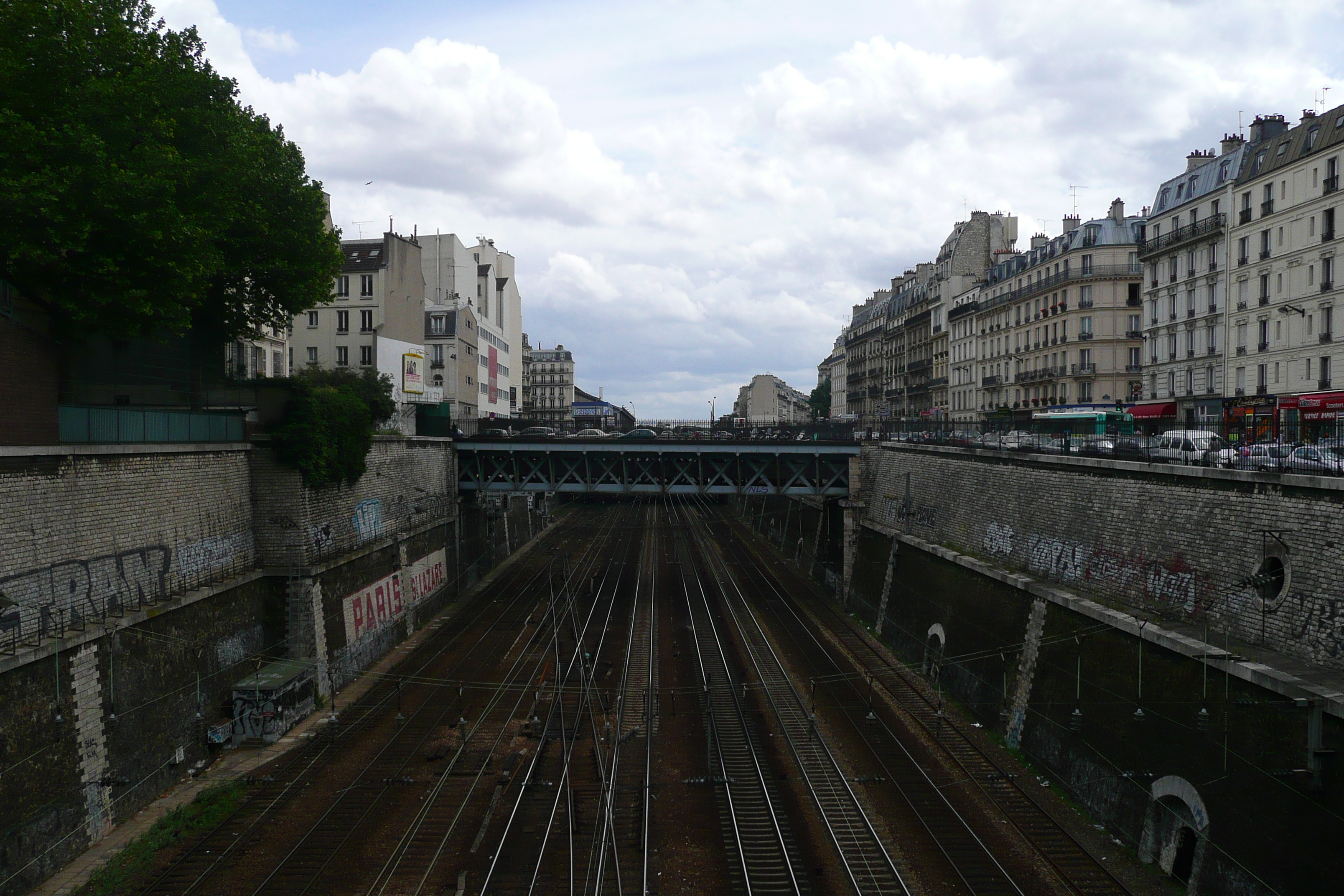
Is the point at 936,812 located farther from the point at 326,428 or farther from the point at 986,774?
the point at 326,428

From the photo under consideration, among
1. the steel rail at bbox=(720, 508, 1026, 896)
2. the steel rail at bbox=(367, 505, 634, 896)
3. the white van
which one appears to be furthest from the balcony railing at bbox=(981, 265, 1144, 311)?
the steel rail at bbox=(367, 505, 634, 896)

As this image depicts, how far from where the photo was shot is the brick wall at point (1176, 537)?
16938 millimetres

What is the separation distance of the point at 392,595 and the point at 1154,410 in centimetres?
4949

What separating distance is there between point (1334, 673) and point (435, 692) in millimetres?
27134

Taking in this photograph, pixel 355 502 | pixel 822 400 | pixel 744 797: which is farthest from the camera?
pixel 822 400

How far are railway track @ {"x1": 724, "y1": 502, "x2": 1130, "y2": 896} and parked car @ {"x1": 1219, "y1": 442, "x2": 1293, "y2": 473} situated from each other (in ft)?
32.0

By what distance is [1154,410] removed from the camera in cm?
5594

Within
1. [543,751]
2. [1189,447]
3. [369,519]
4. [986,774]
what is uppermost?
[1189,447]

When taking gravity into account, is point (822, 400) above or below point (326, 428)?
above

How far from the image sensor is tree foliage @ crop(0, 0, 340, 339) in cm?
2000

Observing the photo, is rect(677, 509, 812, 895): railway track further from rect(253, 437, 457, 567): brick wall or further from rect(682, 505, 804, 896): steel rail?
rect(253, 437, 457, 567): brick wall

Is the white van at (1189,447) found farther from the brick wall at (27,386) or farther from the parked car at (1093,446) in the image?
the brick wall at (27,386)

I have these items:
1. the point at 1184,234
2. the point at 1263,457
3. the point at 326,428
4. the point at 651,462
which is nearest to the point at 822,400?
the point at 1184,234

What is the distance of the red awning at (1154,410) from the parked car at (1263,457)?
37733 mm
